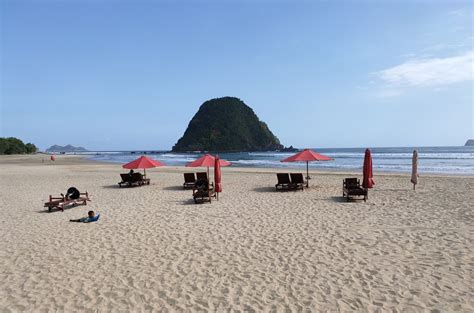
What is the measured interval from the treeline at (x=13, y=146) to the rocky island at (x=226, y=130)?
2375 inches

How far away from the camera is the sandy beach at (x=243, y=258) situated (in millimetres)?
4695

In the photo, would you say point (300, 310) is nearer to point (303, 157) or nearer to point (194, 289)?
point (194, 289)

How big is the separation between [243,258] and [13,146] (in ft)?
329

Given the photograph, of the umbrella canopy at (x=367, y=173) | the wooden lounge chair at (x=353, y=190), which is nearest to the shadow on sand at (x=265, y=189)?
the wooden lounge chair at (x=353, y=190)

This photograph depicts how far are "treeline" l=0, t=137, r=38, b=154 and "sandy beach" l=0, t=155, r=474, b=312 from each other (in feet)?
297

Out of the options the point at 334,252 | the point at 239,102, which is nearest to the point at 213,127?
the point at 239,102

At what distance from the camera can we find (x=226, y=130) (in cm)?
13938

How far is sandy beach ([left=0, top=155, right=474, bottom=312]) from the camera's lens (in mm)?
4695

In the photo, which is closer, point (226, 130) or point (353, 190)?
point (353, 190)

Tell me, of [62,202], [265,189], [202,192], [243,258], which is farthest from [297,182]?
→ [62,202]

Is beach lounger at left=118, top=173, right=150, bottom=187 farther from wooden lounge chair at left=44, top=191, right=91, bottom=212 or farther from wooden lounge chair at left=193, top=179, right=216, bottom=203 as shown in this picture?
wooden lounge chair at left=193, top=179, right=216, bottom=203

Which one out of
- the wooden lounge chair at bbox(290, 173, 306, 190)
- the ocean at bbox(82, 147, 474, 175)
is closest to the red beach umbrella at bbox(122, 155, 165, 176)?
the wooden lounge chair at bbox(290, 173, 306, 190)

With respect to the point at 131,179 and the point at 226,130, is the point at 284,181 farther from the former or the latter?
the point at 226,130

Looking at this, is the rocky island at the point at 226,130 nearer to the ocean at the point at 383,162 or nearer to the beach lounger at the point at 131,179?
the ocean at the point at 383,162
